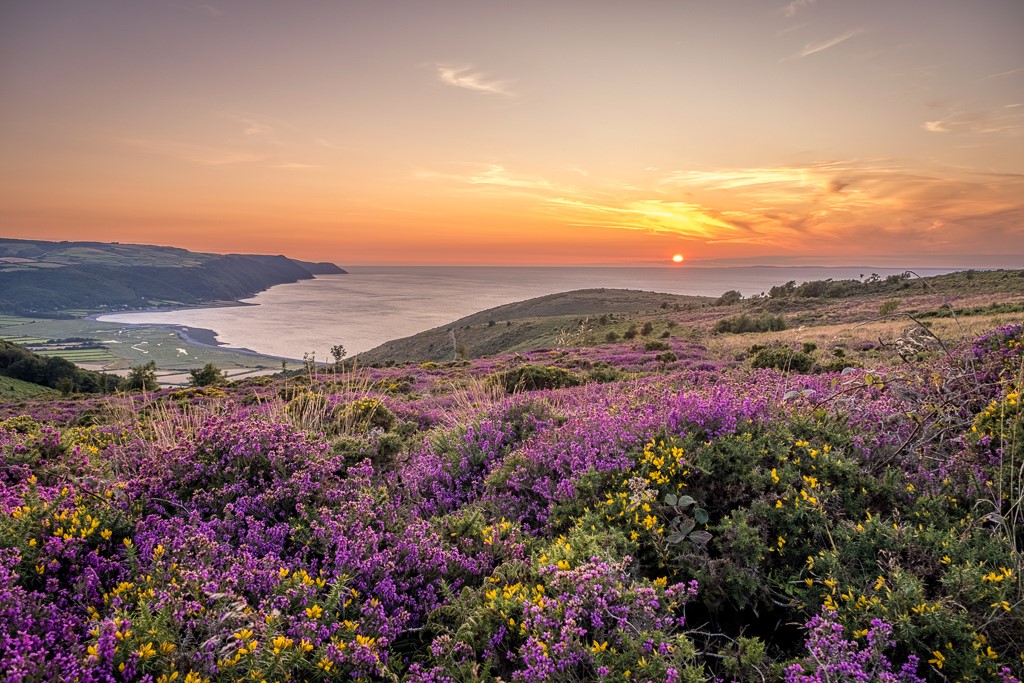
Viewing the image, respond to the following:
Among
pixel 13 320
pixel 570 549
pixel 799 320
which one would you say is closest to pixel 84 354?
pixel 799 320

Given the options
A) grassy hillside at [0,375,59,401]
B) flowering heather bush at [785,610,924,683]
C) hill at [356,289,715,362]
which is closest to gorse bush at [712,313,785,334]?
hill at [356,289,715,362]

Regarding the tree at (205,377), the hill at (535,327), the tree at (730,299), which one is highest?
the tree at (730,299)

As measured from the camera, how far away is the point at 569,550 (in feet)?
11.6

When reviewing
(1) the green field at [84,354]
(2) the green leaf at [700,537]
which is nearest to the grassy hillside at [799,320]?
(2) the green leaf at [700,537]

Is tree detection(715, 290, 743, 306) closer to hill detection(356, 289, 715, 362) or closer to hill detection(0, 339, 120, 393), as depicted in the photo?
hill detection(356, 289, 715, 362)

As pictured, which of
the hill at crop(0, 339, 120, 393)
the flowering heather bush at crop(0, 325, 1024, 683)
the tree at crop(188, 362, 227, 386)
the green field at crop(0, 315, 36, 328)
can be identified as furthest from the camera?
the green field at crop(0, 315, 36, 328)

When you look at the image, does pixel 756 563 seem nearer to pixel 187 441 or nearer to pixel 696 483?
pixel 696 483

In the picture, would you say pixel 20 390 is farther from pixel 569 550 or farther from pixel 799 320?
pixel 799 320

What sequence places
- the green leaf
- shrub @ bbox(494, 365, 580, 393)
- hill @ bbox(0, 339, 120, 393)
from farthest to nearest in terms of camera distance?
hill @ bbox(0, 339, 120, 393) < shrub @ bbox(494, 365, 580, 393) < the green leaf

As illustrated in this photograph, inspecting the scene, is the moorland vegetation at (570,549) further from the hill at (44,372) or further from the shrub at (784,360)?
the hill at (44,372)

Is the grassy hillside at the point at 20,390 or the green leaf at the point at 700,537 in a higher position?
the green leaf at the point at 700,537

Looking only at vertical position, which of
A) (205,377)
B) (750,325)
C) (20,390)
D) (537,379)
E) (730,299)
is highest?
(730,299)

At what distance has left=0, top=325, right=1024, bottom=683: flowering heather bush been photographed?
105 inches

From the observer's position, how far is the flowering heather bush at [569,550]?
105 inches
